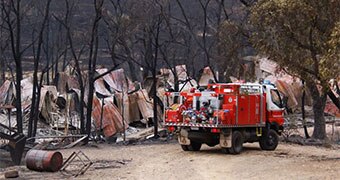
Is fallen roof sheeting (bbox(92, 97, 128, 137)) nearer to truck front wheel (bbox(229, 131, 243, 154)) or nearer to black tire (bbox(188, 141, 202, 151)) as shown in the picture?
black tire (bbox(188, 141, 202, 151))

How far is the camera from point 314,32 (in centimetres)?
1831

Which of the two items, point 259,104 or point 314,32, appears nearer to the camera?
point 314,32

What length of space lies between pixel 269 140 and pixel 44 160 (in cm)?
907

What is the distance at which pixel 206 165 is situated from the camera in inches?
741

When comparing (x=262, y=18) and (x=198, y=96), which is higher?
(x=262, y=18)

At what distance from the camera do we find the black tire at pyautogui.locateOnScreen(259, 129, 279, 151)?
75.3 feet

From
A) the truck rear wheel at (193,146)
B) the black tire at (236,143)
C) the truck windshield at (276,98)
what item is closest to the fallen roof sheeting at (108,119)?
the truck rear wheel at (193,146)

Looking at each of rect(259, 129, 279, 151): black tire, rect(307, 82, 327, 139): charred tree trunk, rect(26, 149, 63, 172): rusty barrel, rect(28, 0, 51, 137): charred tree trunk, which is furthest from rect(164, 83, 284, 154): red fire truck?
rect(28, 0, 51, 137): charred tree trunk

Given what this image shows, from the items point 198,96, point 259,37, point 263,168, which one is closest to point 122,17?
point 198,96

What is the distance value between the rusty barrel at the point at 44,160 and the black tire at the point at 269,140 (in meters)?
8.27

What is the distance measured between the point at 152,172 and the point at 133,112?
2483cm

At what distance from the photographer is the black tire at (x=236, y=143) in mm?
21319

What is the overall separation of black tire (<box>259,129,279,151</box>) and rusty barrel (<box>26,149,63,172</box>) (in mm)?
8269

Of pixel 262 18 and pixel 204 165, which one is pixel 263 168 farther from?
pixel 262 18
